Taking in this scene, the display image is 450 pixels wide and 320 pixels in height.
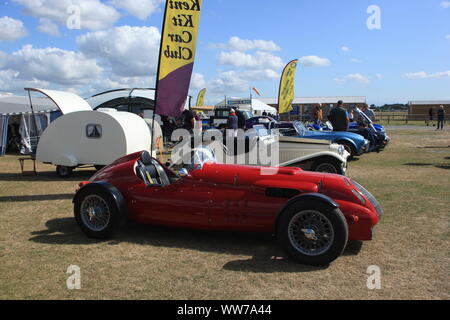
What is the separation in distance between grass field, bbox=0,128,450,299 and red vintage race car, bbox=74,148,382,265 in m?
0.29

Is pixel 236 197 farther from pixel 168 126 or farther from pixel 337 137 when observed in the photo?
pixel 168 126

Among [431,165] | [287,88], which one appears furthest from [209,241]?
[287,88]

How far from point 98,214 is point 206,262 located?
1799mm

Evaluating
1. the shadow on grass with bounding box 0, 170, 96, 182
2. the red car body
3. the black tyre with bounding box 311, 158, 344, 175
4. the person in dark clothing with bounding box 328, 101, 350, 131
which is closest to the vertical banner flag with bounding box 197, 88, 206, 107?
the person in dark clothing with bounding box 328, 101, 350, 131

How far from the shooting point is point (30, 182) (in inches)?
415

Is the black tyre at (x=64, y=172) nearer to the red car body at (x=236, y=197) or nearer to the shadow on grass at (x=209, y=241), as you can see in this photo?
the shadow on grass at (x=209, y=241)

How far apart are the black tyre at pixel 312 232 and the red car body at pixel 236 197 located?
0.13m

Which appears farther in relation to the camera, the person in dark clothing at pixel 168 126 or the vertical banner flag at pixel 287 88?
the vertical banner flag at pixel 287 88

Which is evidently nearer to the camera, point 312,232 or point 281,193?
point 312,232

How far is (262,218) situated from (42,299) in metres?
2.51

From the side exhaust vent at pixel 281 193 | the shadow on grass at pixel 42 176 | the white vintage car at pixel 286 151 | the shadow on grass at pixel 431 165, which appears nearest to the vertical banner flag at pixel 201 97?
the shadow on grass at pixel 42 176

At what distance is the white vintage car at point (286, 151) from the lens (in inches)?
359

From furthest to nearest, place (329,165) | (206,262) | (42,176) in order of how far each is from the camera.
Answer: (42,176)
(329,165)
(206,262)

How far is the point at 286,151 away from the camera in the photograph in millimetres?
10008
